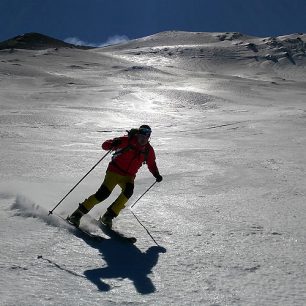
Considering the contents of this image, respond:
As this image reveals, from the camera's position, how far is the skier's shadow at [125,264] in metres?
4.03

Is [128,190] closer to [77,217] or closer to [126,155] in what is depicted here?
[126,155]

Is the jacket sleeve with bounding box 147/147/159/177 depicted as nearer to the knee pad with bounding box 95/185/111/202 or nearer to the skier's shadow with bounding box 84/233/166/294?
the knee pad with bounding box 95/185/111/202

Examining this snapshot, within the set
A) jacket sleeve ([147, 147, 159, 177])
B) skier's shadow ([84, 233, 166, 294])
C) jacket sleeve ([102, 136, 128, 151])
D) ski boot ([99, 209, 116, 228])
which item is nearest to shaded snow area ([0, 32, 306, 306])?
skier's shadow ([84, 233, 166, 294])

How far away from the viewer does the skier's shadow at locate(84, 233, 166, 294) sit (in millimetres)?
4027

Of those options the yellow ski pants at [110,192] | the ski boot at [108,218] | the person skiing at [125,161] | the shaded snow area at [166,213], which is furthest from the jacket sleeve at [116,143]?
the shaded snow area at [166,213]

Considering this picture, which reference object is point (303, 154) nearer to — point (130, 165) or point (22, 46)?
point (130, 165)

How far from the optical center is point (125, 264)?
4535mm

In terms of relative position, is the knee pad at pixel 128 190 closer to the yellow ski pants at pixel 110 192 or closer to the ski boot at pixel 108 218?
the yellow ski pants at pixel 110 192

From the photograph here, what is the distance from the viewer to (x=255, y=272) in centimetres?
431

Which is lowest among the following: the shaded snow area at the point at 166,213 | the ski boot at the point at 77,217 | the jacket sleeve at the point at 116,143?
the shaded snow area at the point at 166,213

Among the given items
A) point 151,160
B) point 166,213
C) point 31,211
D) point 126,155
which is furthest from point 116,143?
point 31,211

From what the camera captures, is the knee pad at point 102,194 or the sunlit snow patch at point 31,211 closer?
the sunlit snow patch at point 31,211

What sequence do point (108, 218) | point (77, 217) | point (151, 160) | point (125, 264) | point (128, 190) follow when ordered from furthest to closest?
point (151, 160) → point (128, 190) → point (108, 218) → point (77, 217) → point (125, 264)

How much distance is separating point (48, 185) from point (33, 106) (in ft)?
48.4
